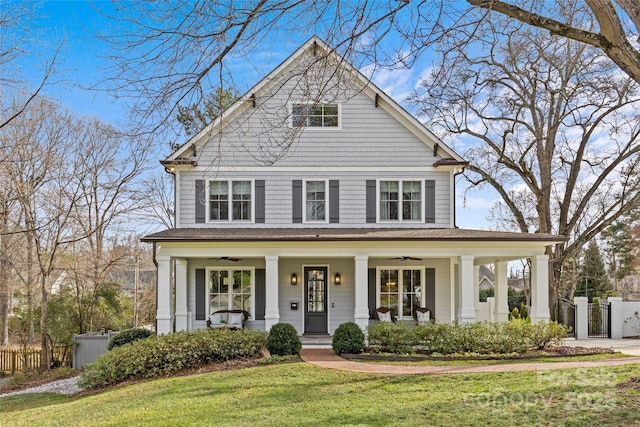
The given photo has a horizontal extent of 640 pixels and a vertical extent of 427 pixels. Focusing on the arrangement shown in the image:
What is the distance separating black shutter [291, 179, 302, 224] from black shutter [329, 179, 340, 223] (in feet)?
3.10

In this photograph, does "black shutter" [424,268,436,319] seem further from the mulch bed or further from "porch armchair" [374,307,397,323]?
the mulch bed

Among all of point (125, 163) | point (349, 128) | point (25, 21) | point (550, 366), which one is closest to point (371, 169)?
point (349, 128)

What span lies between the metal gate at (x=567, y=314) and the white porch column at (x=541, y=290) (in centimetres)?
681

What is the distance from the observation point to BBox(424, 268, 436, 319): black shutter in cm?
1461

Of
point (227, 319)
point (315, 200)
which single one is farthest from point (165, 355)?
point (315, 200)

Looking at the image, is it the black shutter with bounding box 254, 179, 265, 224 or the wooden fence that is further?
the wooden fence

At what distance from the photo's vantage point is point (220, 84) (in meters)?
4.99

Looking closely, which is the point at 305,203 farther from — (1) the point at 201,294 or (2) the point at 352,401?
(2) the point at 352,401

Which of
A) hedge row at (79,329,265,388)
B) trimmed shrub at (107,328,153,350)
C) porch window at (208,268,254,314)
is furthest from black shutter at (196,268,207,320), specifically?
hedge row at (79,329,265,388)

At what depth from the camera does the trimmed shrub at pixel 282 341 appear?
431 inches

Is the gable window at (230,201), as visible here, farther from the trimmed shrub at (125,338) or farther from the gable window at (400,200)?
the gable window at (400,200)

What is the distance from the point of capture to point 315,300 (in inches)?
580

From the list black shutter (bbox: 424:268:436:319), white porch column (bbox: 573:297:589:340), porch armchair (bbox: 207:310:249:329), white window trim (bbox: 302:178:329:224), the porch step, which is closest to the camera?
the porch step

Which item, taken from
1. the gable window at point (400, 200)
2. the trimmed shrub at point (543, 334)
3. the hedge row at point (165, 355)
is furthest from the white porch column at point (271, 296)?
the trimmed shrub at point (543, 334)
